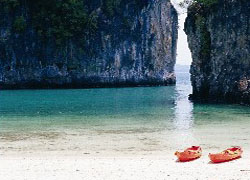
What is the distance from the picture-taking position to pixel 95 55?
199ft

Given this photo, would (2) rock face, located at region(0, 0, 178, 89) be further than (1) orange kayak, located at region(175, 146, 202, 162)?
Yes

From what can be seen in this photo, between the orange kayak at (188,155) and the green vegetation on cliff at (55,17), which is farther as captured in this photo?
the green vegetation on cliff at (55,17)

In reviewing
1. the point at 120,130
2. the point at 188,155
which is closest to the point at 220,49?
the point at 120,130

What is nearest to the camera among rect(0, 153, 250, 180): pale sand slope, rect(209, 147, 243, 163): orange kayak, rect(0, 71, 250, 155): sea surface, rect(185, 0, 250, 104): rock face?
rect(0, 153, 250, 180): pale sand slope

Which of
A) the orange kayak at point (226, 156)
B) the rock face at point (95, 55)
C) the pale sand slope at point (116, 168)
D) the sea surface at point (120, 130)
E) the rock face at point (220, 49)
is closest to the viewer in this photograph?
the pale sand slope at point (116, 168)

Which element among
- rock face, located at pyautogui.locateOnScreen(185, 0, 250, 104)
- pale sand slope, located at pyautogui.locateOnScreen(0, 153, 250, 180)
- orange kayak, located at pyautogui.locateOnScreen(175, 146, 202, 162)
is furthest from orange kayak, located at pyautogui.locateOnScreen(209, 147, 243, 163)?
rock face, located at pyautogui.locateOnScreen(185, 0, 250, 104)

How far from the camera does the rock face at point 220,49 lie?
99.1 feet

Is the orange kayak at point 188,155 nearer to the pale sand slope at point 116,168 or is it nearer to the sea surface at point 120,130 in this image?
the pale sand slope at point 116,168

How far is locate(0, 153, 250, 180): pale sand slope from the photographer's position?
1062cm

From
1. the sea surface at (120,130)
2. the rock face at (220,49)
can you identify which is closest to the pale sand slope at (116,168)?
the sea surface at (120,130)

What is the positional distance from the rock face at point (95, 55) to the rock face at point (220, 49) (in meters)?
24.9

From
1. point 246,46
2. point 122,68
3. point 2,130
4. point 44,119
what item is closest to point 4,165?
point 2,130

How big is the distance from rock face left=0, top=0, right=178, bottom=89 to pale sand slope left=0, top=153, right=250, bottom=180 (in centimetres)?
4590

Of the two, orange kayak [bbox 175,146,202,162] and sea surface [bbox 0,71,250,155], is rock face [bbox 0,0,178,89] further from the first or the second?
orange kayak [bbox 175,146,202,162]
